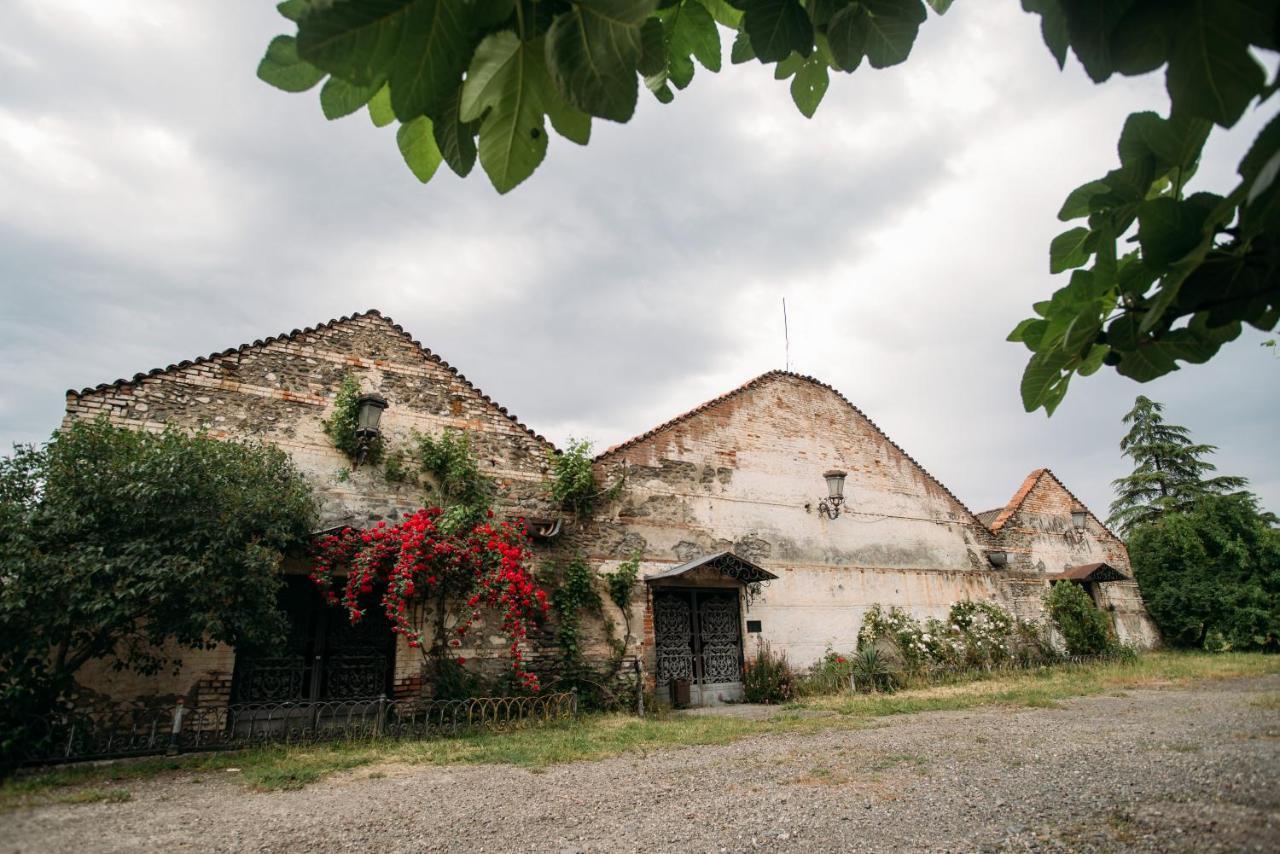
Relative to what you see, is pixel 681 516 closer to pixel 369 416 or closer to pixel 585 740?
pixel 585 740

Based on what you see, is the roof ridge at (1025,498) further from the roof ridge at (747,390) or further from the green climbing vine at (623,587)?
the green climbing vine at (623,587)

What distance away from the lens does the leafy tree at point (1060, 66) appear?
84cm

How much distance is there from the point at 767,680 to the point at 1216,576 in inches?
561

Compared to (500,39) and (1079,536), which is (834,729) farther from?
(1079,536)

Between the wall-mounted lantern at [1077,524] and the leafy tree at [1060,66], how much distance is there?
19.4m

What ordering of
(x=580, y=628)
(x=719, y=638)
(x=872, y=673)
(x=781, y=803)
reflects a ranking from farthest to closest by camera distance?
(x=872, y=673) → (x=719, y=638) → (x=580, y=628) → (x=781, y=803)

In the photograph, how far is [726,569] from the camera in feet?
37.4

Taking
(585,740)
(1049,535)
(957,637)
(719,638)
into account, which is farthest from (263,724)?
(1049,535)

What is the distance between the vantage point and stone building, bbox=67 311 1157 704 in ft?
29.1

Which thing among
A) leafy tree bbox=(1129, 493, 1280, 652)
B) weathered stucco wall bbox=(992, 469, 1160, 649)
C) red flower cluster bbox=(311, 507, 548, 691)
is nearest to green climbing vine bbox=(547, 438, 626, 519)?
red flower cluster bbox=(311, 507, 548, 691)

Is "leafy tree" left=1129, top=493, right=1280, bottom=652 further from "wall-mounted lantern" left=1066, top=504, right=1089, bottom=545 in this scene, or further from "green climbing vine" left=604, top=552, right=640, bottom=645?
"green climbing vine" left=604, top=552, right=640, bottom=645

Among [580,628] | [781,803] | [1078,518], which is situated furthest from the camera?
[1078,518]

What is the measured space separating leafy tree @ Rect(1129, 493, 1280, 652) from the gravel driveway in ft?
43.5

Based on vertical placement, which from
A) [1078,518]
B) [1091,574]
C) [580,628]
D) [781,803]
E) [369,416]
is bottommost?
[781,803]
